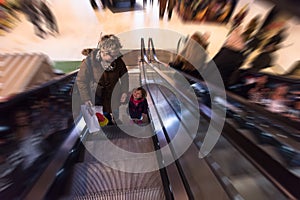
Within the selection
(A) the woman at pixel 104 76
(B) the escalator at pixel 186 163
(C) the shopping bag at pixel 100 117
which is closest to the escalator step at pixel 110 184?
(B) the escalator at pixel 186 163

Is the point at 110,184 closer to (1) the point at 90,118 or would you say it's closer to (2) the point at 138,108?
(1) the point at 90,118

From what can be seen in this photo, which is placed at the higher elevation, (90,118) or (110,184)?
(90,118)

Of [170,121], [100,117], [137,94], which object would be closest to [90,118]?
[100,117]

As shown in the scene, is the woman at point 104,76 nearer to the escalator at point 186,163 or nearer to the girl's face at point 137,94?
the escalator at point 186,163

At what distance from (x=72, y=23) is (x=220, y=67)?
7540 mm

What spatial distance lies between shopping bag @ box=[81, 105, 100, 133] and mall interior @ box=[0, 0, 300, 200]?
16 millimetres

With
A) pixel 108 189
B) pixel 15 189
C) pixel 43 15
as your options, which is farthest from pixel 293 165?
pixel 43 15

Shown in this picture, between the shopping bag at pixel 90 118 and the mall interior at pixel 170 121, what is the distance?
0.02 m

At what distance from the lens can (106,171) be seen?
256cm

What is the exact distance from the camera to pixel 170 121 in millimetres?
3766

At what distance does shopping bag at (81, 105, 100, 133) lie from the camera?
362 centimetres

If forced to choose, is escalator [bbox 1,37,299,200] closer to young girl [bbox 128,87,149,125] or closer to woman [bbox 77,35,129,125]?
woman [bbox 77,35,129,125]

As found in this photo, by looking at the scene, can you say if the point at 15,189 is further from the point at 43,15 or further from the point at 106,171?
the point at 43,15

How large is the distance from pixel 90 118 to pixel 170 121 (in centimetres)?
121
